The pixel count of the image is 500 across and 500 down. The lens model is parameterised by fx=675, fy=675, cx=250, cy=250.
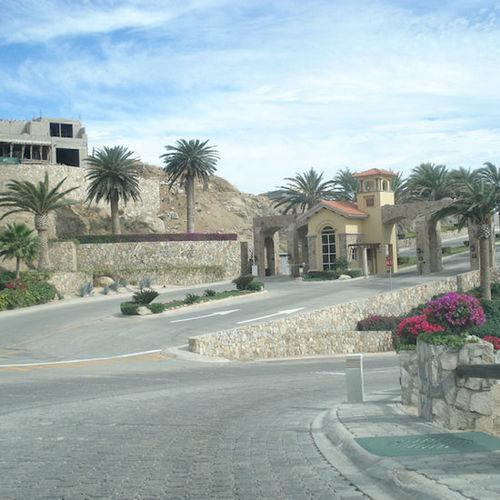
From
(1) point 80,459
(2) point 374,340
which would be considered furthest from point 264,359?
(1) point 80,459

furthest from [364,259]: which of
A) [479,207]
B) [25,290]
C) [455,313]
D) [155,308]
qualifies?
[455,313]

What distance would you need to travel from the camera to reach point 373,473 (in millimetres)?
7141

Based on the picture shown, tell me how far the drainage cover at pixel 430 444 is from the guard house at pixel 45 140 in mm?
69753

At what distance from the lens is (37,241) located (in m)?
45.6

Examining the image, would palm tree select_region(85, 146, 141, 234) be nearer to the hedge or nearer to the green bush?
the hedge

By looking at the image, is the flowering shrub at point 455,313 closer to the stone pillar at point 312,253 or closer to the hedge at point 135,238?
the hedge at point 135,238

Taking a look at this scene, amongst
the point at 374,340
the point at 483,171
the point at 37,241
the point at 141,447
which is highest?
the point at 483,171

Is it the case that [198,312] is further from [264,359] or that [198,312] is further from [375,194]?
[375,194]

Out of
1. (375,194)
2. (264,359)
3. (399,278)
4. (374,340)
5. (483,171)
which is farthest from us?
(483,171)

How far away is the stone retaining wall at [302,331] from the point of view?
28.2m

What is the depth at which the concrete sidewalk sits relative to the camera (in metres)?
6.20

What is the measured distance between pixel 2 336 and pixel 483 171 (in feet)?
178

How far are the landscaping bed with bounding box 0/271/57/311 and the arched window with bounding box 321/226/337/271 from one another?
2497cm

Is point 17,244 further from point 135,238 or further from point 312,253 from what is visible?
point 312,253
